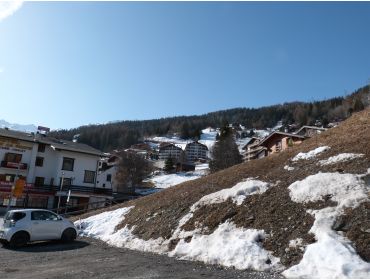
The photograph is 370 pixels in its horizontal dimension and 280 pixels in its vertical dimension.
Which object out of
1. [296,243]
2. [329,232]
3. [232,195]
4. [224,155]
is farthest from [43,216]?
[224,155]

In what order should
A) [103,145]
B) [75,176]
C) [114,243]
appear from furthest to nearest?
[103,145] → [75,176] → [114,243]

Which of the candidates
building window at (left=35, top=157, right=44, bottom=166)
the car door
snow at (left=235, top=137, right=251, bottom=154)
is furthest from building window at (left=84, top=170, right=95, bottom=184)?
snow at (left=235, top=137, right=251, bottom=154)

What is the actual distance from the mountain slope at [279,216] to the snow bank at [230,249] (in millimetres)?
30

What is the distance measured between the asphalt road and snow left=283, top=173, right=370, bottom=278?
3.41ft

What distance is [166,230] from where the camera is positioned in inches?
659

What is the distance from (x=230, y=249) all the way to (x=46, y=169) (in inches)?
2004

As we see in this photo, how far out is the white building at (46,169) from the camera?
178ft

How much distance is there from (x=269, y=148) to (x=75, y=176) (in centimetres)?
3123

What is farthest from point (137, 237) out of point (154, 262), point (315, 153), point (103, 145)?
point (103, 145)

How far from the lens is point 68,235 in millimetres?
19641

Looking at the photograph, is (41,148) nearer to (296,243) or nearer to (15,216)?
(15,216)

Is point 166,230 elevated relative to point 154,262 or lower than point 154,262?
elevated

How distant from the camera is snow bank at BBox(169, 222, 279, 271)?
11.6 m

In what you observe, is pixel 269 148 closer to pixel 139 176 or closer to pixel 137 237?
pixel 139 176
